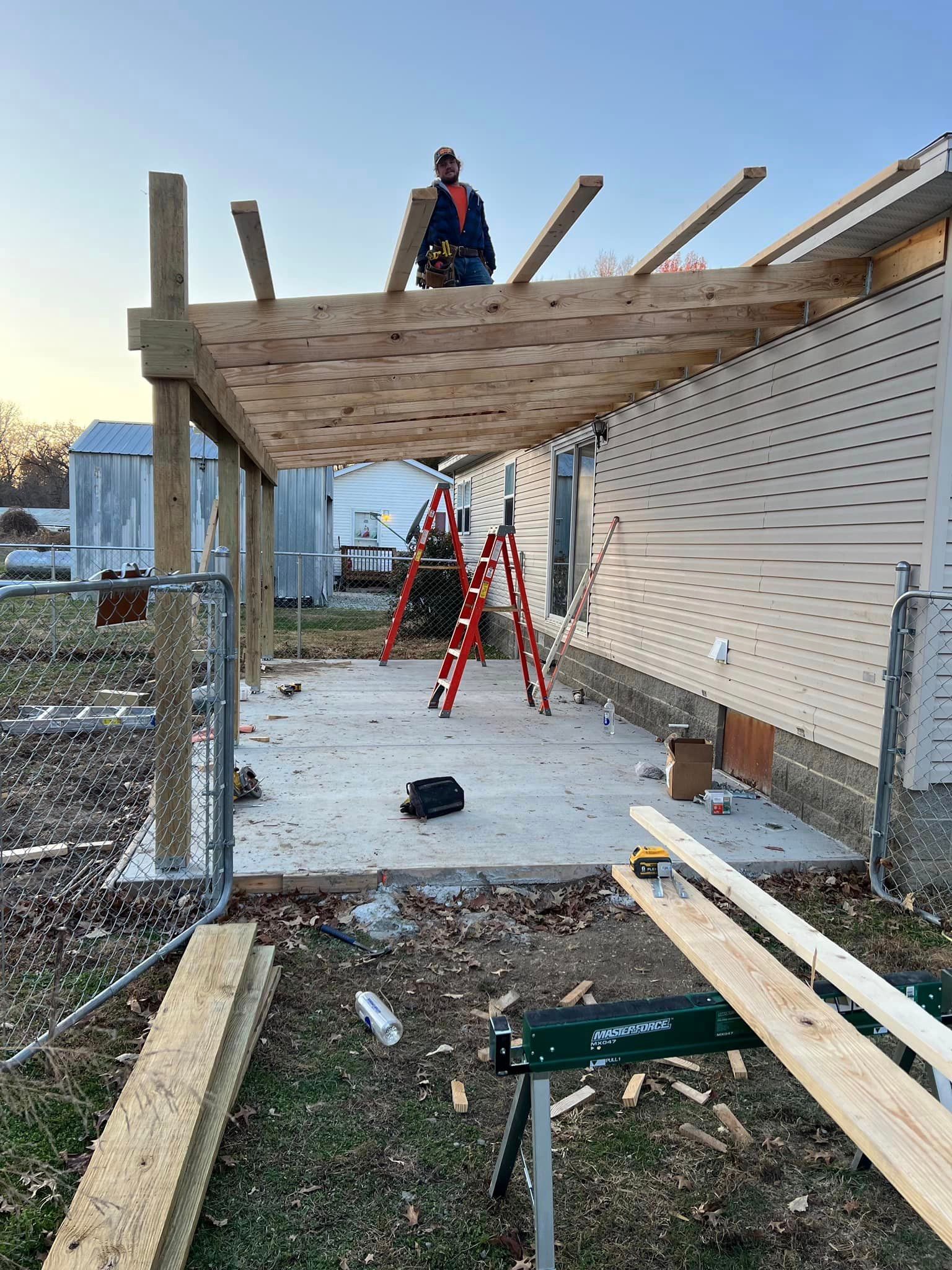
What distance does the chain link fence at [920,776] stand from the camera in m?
3.88

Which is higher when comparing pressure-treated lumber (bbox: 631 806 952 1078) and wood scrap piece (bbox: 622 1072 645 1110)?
pressure-treated lumber (bbox: 631 806 952 1078)

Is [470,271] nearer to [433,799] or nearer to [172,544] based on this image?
[172,544]

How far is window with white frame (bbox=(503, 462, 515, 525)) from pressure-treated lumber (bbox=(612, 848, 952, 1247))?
11.3 meters

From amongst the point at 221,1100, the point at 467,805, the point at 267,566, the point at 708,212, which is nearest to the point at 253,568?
the point at 267,566

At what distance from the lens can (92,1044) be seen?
2.53 meters

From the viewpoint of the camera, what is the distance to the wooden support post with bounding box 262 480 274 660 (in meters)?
9.50

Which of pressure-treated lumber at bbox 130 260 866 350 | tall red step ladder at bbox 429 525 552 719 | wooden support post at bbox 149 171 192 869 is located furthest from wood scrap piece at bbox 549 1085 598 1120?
tall red step ladder at bbox 429 525 552 719

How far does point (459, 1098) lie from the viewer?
2375 millimetres

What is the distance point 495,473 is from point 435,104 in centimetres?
589

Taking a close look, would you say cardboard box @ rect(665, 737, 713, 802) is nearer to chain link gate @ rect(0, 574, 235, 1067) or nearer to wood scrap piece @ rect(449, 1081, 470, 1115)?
chain link gate @ rect(0, 574, 235, 1067)

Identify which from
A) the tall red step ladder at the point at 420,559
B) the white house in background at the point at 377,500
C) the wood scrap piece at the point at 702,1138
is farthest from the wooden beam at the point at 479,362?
the white house in background at the point at 377,500

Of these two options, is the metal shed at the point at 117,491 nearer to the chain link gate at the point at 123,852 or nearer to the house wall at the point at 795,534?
the house wall at the point at 795,534

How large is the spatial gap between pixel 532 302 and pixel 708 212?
1.06 m

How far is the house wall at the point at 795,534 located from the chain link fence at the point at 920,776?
0.61 feet
